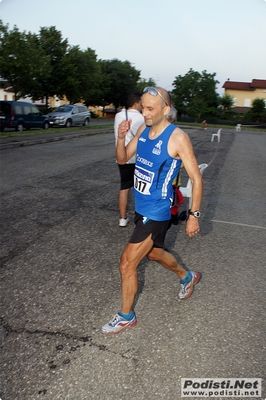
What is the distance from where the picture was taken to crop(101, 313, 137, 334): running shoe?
3037 millimetres

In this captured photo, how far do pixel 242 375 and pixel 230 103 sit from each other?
74.7 meters

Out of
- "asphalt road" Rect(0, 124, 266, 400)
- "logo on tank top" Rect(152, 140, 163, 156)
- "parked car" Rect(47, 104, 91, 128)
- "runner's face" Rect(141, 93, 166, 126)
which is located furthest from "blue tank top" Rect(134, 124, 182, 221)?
"parked car" Rect(47, 104, 91, 128)

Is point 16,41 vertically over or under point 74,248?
over

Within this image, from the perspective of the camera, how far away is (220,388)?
2545mm

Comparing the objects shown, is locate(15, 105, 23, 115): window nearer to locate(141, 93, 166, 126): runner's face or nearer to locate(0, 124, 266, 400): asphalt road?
locate(0, 124, 266, 400): asphalt road

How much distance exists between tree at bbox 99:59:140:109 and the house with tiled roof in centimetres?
2887

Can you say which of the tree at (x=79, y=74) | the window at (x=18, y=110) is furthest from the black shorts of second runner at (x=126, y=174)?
the tree at (x=79, y=74)

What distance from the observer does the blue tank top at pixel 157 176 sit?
10.1 feet

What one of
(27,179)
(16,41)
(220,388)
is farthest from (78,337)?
(16,41)

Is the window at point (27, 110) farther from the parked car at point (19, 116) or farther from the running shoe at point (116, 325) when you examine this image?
the running shoe at point (116, 325)

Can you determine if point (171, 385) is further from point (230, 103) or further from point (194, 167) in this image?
point (230, 103)

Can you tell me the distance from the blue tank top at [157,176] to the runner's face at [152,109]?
119 millimetres

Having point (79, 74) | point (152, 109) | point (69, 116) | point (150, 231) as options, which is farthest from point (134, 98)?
point (79, 74)

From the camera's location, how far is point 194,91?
77250mm
